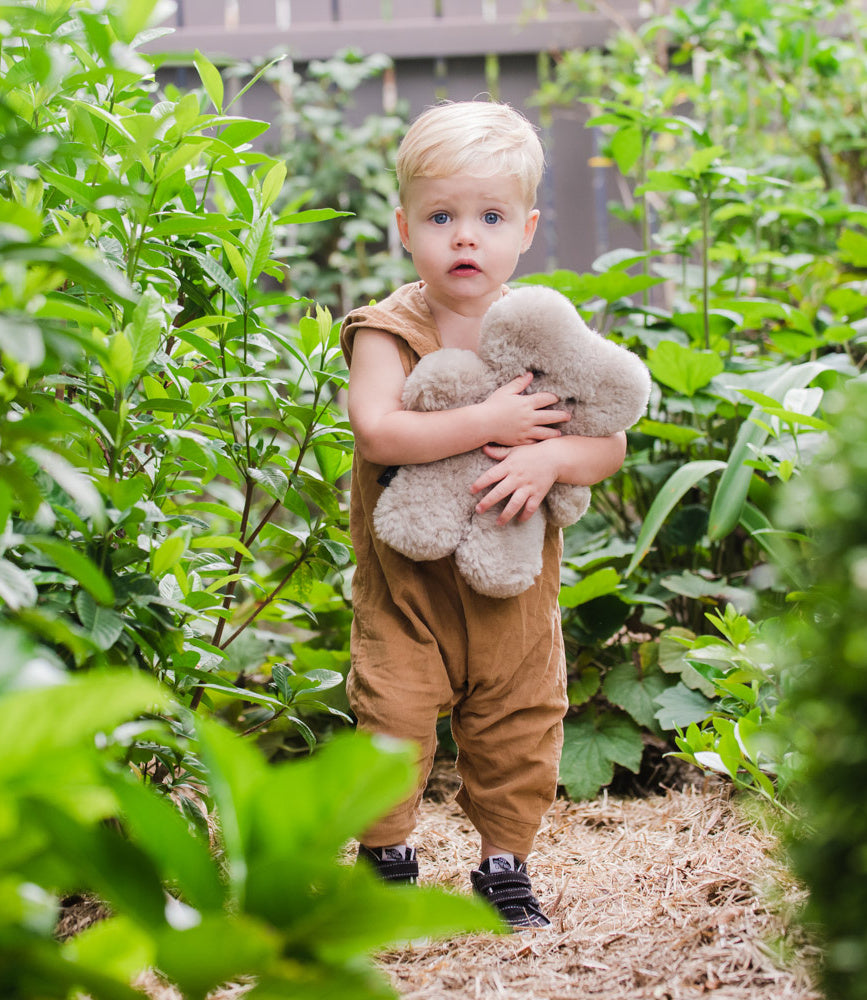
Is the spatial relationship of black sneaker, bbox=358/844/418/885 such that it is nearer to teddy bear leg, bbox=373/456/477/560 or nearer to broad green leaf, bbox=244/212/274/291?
teddy bear leg, bbox=373/456/477/560

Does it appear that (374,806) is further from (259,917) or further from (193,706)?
(193,706)

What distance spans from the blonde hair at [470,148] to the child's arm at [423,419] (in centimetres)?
27

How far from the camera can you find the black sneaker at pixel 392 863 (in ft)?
4.69

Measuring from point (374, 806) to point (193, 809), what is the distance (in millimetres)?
794

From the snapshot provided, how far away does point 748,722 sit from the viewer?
1294 mm

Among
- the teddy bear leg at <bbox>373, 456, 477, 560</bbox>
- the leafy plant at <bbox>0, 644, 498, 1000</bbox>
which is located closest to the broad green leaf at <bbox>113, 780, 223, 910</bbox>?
the leafy plant at <bbox>0, 644, 498, 1000</bbox>

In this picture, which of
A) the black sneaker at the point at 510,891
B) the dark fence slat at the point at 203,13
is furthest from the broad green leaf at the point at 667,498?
the dark fence slat at the point at 203,13

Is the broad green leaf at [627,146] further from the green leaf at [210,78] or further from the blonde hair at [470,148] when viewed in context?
the green leaf at [210,78]

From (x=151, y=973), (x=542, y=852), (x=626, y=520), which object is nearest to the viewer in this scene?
(x=151, y=973)

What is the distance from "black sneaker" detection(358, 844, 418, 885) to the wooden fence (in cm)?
286

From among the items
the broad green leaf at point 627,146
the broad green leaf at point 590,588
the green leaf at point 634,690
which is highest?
the broad green leaf at point 627,146

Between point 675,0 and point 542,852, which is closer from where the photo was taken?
point 542,852

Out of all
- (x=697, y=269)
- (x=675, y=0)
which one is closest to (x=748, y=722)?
(x=697, y=269)

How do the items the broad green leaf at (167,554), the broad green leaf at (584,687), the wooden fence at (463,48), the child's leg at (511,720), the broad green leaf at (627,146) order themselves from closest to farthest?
1. the broad green leaf at (167,554)
2. the child's leg at (511,720)
3. the broad green leaf at (584,687)
4. the broad green leaf at (627,146)
5. the wooden fence at (463,48)
